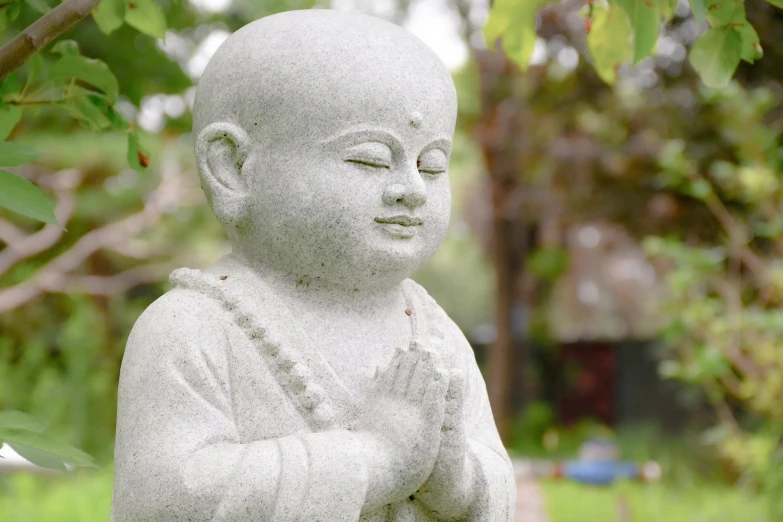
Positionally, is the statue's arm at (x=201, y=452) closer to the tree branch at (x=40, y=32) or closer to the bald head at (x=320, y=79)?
the bald head at (x=320, y=79)

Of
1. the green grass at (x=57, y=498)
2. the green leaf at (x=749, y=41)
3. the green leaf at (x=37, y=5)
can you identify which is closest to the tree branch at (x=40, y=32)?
the green leaf at (x=37, y=5)

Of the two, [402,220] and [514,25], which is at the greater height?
[514,25]

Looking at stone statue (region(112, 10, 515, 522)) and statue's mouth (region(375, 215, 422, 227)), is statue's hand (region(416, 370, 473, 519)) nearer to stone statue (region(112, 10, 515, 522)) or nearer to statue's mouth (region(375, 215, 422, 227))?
stone statue (region(112, 10, 515, 522))

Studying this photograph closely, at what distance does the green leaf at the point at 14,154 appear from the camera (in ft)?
5.59

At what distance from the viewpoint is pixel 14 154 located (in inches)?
67.6

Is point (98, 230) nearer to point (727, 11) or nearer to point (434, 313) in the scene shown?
point (434, 313)

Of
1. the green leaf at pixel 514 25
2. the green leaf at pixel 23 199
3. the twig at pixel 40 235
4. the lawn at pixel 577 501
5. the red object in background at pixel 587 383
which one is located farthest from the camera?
the red object in background at pixel 587 383

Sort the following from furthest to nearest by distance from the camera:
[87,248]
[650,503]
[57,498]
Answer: [87,248]
[650,503]
[57,498]

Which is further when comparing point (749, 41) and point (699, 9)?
point (749, 41)

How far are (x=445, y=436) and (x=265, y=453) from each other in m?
0.39

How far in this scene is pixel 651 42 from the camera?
85.2 inches

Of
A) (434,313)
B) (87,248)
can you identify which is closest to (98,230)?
(87,248)

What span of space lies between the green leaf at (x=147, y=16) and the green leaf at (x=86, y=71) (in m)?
0.20

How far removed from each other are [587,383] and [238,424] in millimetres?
10838
